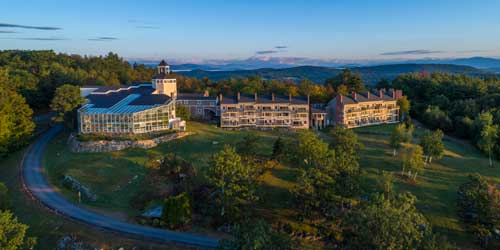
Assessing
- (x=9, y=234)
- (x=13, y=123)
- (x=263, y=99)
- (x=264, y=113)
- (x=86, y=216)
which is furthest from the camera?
(x=263, y=99)

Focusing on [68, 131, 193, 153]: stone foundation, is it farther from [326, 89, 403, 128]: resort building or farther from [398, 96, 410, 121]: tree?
[398, 96, 410, 121]: tree

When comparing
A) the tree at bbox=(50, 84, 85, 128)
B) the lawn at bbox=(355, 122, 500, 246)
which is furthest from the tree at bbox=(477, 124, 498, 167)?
the tree at bbox=(50, 84, 85, 128)

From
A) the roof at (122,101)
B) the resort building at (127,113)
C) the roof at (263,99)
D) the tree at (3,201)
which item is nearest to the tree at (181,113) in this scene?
the resort building at (127,113)

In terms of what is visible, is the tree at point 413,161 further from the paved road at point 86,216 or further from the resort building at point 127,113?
the resort building at point 127,113

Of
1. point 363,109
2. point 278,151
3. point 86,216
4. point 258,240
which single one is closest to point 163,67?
point 278,151

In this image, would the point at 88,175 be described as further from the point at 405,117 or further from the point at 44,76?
the point at 405,117

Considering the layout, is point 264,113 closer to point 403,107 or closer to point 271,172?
point 271,172

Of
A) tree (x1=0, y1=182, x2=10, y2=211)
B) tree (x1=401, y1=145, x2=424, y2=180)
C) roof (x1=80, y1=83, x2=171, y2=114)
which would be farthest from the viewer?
roof (x1=80, y1=83, x2=171, y2=114)

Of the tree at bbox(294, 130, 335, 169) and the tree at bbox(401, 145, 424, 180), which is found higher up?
the tree at bbox(294, 130, 335, 169)
